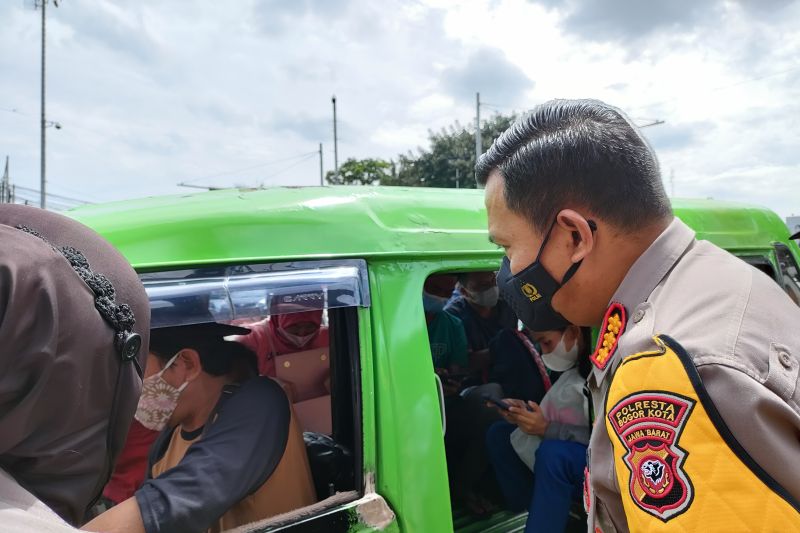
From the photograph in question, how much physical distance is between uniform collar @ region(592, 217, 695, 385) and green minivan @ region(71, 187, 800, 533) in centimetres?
61

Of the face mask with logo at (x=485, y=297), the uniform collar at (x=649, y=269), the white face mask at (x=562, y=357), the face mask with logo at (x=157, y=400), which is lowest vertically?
the white face mask at (x=562, y=357)

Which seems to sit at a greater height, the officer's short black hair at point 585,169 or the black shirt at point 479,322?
the officer's short black hair at point 585,169

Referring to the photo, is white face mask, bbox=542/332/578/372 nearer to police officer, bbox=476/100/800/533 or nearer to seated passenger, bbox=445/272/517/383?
seated passenger, bbox=445/272/517/383

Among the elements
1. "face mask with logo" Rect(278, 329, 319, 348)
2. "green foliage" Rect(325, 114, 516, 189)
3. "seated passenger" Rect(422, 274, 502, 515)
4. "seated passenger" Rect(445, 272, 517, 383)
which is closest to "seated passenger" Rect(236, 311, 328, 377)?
"face mask with logo" Rect(278, 329, 319, 348)

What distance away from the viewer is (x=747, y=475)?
77cm

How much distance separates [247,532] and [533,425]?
151 cm

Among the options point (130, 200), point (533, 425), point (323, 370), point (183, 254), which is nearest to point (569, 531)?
point (533, 425)

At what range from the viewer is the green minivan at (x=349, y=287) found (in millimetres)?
1453

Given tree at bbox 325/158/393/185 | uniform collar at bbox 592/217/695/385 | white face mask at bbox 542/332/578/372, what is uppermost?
tree at bbox 325/158/393/185

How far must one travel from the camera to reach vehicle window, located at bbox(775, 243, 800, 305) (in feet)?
10.6

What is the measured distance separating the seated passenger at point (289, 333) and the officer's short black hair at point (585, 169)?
4.60 ft

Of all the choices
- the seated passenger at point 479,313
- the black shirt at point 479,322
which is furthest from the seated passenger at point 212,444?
the black shirt at point 479,322

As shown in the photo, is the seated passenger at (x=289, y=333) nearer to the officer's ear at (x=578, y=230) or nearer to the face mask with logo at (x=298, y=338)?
the face mask with logo at (x=298, y=338)

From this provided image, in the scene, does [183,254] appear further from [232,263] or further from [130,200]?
[130,200]
